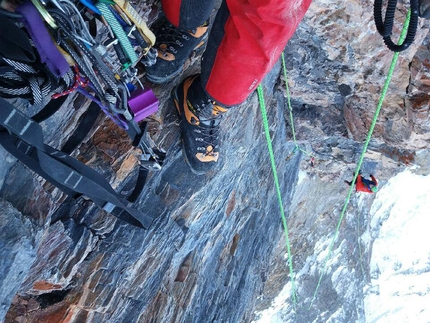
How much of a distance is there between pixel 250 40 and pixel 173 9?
0.57 m

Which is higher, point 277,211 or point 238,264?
point 238,264

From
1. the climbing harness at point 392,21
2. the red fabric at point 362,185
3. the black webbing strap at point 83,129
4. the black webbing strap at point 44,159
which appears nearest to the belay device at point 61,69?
the black webbing strap at point 44,159

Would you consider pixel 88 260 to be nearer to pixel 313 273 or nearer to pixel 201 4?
pixel 201 4

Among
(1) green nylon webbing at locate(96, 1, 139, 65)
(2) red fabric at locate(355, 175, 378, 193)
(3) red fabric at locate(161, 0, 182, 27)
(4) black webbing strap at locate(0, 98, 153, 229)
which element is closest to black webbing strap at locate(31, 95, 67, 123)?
(4) black webbing strap at locate(0, 98, 153, 229)

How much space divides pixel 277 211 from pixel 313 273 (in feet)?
10.5

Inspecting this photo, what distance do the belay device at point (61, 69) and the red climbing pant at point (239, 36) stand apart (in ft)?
1.31

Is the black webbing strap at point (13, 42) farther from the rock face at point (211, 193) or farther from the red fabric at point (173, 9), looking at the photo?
the red fabric at point (173, 9)

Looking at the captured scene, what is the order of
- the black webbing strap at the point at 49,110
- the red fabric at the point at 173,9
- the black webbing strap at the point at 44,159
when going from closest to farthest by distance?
the black webbing strap at the point at 44,159 < the black webbing strap at the point at 49,110 < the red fabric at the point at 173,9

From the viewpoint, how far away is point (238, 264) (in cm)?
476

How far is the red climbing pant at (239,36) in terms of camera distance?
1.97m

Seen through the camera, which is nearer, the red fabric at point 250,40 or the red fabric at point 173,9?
the red fabric at point 250,40

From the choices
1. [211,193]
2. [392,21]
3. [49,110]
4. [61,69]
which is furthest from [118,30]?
[211,193]

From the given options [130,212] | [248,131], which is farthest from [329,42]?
[130,212]

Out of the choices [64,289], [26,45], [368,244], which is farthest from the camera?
[368,244]
